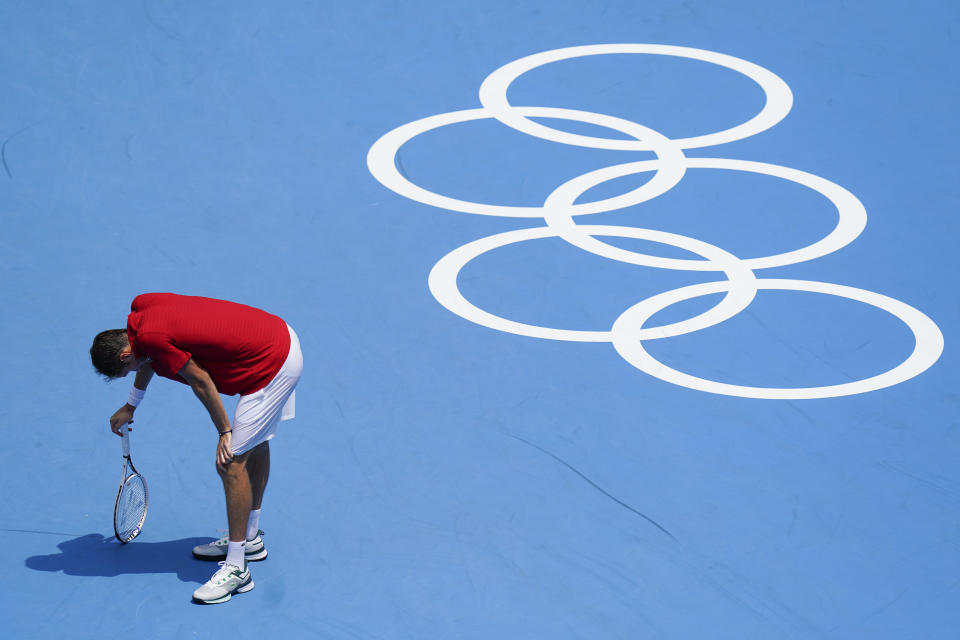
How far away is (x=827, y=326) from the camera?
839cm

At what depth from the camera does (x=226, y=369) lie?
19.2 feet

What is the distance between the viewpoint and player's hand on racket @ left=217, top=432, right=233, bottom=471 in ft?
19.4

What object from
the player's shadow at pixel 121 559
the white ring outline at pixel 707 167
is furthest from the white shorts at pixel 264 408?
the white ring outline at pixel 707 167

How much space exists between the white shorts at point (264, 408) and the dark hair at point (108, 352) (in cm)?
64

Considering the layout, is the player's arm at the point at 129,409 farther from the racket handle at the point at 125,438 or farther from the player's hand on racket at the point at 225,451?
the player's hand on racket at the point at 225,451

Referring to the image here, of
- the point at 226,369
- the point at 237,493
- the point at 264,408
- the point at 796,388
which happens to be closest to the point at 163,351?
the point at 226,369

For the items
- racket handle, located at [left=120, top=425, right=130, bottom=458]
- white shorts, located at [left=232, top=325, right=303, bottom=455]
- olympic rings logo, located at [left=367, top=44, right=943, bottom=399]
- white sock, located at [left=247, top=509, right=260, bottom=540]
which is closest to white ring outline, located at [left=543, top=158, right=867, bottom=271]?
olympic rings logo, located at [left=367, top=44, right=943, bottom=399]

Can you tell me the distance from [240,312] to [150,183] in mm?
4304

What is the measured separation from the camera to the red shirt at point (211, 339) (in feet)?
18.6

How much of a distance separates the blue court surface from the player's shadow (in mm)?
20

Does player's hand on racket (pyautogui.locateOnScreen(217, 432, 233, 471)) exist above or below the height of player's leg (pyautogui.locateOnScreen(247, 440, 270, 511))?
above

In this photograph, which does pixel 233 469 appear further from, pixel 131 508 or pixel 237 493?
pixel 131 508

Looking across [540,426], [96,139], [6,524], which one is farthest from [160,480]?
[96,139]

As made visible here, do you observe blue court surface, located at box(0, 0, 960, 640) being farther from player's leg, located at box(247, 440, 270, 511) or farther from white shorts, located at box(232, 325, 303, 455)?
white shorts, located at box(232, 325, 303, 455)
